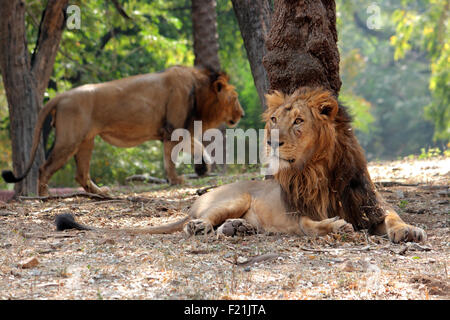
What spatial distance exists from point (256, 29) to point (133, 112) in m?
2.54

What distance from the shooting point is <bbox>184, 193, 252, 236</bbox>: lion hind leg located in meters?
4.48

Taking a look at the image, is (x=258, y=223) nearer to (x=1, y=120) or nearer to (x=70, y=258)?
(x=70, y=258)

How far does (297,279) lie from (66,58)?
37.4 feet

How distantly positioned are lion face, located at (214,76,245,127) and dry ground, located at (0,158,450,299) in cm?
442

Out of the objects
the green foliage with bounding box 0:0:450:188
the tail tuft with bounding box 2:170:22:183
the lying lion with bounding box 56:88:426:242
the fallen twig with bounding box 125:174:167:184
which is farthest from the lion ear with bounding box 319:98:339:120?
the fallen twig with bounding box 125:174:167:184

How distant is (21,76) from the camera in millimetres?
8805

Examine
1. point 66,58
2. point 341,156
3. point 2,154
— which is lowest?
point 2,154

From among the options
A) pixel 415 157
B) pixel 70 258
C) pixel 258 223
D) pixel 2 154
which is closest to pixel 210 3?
pixel 415 157

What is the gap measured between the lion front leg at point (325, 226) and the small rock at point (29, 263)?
1793 millimetres

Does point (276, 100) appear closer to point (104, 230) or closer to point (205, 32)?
point (104, 230)

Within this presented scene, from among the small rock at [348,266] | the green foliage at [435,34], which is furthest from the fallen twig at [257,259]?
the green foliage at [435,34]

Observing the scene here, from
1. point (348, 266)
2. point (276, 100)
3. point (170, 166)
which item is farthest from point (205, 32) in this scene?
point (348, 266)

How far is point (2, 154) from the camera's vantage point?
706 inches

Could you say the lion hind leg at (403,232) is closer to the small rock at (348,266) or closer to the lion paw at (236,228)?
the small rock at (348,266)
